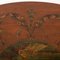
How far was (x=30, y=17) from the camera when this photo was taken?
1.35 meters

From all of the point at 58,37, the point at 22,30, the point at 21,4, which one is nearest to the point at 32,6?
the point at 21,4

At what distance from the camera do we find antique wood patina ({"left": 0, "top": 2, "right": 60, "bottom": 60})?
50.1 inches

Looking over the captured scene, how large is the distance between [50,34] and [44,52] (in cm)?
16

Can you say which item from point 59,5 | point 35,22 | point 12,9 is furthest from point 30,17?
point 59,5

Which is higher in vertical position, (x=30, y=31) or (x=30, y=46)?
(x=30, y=31)

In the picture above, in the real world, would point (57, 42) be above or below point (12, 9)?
below

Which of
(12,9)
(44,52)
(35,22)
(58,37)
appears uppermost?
(12,9)

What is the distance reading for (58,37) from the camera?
1298 mm

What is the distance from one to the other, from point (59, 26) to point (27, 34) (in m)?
0.28

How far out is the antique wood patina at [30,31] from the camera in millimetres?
1273

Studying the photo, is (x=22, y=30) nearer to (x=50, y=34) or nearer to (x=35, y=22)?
(x=35, y=22)

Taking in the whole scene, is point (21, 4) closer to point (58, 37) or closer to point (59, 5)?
point (59, 5)

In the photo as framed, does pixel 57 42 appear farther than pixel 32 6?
No

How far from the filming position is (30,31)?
1332 mm
